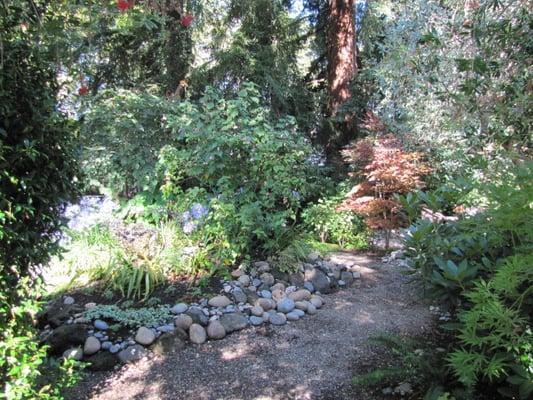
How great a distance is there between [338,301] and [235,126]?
2260mm

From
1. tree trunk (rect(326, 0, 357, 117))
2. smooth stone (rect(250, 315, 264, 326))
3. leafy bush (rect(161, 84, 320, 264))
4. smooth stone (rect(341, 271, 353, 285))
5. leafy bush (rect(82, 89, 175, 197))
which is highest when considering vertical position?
tree trunk (rect(326, 0, 357, 117))

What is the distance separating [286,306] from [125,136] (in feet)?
13.3

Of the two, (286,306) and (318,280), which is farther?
(318,280)

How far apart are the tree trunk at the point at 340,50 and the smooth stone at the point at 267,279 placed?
451 cm

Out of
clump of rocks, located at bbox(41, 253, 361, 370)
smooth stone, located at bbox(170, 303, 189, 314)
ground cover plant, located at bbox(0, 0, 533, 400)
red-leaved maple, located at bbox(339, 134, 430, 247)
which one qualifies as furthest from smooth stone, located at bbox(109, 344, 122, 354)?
red-leaved maple, located at bbox(339, 134, 430, 247)

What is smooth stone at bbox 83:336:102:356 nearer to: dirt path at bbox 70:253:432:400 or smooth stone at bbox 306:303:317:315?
dirt path at bbox 70:253:432:400

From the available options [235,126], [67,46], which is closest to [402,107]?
[235,126]

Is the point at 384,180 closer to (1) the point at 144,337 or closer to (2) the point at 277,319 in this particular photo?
(2) the point at 277,319

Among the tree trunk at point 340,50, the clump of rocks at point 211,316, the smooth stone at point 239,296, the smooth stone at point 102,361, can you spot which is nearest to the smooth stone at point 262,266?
the clump of rocks at point 211,316

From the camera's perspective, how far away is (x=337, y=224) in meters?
6.23

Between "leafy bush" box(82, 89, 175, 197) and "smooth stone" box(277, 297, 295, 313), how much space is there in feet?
10.2

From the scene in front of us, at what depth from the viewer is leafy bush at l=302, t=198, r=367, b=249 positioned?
6.22m

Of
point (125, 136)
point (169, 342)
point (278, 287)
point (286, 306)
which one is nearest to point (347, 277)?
point (278, 287)

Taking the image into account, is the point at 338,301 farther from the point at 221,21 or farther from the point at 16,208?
the point at 221,21
